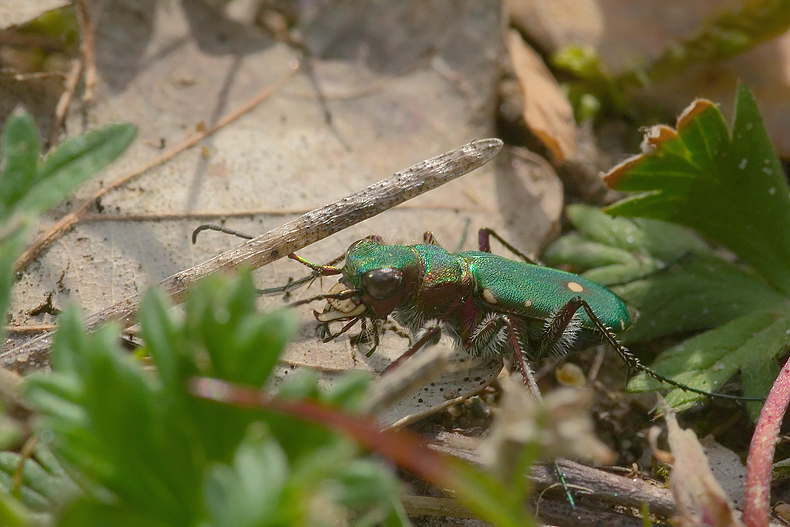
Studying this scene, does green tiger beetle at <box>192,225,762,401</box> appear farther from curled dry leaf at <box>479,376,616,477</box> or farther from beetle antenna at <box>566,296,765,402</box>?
curled dry leaf at <box>479,376,616,477</box>

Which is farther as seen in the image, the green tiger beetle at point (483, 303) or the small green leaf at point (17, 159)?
the green tiger beetle at point (483, 303)

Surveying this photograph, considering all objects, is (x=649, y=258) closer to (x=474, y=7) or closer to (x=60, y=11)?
(x=474, y=7)

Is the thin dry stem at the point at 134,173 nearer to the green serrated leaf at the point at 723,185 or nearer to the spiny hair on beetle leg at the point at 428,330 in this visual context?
the spiny hair on beetle leg at the point at 428,330

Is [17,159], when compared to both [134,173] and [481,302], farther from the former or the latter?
[481,302]

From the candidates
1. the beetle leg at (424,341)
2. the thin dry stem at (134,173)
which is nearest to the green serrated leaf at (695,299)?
the beetle leg at (424,341)

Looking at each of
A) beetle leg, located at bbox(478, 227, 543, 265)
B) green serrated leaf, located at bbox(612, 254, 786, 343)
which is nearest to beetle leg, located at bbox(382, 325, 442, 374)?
beetle leg, located at bbox(478, 227, 543, 265)
